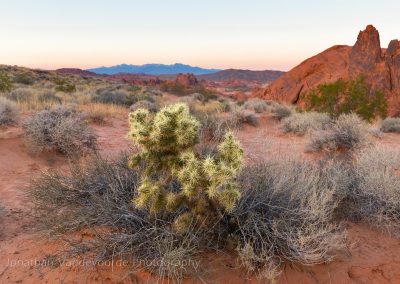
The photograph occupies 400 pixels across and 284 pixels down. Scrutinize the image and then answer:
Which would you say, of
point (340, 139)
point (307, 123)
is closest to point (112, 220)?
point (340, 139)

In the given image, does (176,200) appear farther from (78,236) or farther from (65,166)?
(65,166)

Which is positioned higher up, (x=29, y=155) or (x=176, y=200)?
(x=176, y=200)

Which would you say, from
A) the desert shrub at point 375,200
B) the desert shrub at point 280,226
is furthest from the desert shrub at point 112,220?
the desert shrub at point 375,200

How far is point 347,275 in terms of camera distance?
339 cm

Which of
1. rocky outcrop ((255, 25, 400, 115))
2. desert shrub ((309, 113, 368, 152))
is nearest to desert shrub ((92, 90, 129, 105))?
desert shrub ((309, 113, 368, 152))

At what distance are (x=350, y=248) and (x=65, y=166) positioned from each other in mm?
5231

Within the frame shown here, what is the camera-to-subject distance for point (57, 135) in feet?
24.5

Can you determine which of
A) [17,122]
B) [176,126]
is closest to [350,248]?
[176,126]

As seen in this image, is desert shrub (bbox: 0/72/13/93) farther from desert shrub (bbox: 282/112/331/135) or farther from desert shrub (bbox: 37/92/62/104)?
desert shrub (bbox: 282/112/331/135)

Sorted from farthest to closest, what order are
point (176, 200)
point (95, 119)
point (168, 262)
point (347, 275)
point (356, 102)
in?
1. point (356, 102)
2. point (95, 119)
3. point (347, 275)
4. point (176, 200)
5. point (168, 262)

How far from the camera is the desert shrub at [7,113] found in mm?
8852

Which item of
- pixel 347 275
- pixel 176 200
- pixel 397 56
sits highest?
pixel 397 56

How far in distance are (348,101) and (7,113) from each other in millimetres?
11140

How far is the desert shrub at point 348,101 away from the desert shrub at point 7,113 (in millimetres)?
10465
